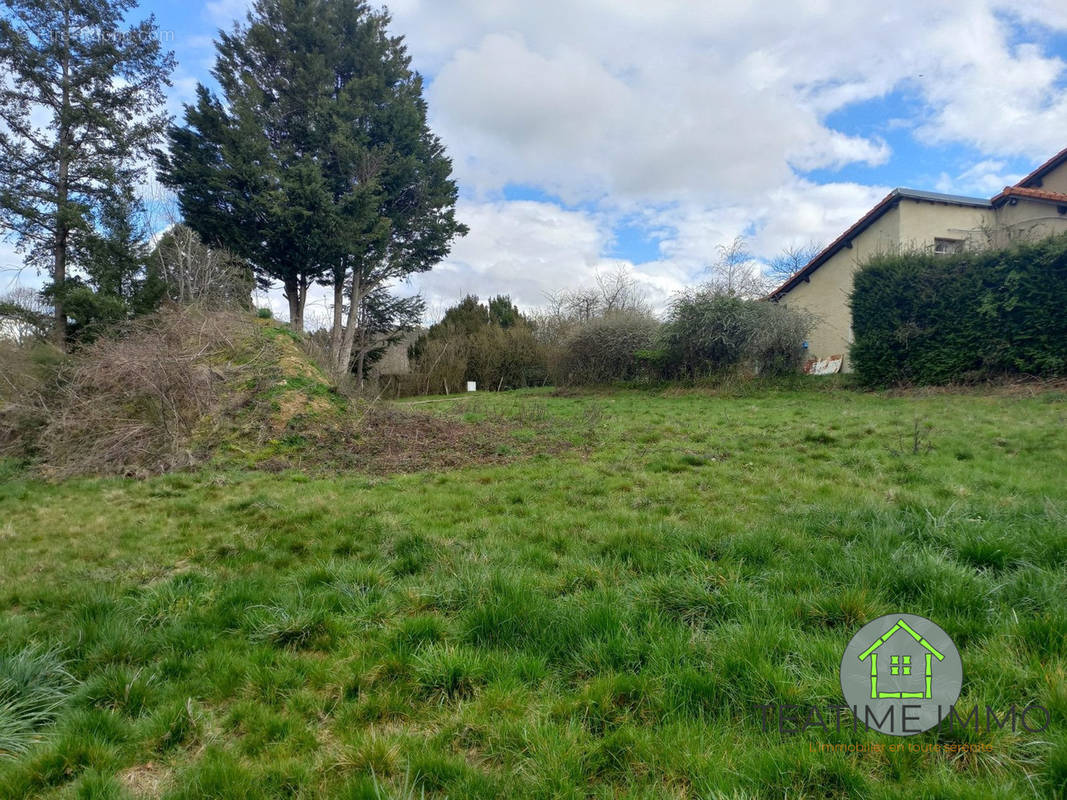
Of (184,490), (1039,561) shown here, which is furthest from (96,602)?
(1039,561)

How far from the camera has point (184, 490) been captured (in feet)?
20.1

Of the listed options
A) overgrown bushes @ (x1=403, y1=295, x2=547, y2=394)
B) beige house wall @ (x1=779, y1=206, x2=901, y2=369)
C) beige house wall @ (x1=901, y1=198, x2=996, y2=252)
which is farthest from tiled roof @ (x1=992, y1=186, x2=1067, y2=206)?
overgrown bushes @ (x1=403, y1=295, x2=547, y2=394)

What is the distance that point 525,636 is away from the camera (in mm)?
2393

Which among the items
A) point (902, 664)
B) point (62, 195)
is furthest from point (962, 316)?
point (62, 195)

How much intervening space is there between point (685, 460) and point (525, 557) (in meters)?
3.39

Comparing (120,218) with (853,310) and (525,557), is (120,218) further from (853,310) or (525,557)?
(853,310)

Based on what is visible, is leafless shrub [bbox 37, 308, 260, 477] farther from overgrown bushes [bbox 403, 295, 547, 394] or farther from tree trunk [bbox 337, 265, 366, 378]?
overgrown bushes [bbox 403, 295, 547, 394]

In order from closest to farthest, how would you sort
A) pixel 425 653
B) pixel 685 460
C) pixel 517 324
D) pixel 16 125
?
pixel 425 653, pixel 685 460, pixel 16 125, pixel 517 324

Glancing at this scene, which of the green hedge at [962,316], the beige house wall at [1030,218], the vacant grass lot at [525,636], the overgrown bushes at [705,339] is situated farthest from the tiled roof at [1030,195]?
the vacant grass lot at [525,636]

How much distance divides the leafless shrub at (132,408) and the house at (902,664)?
336 inches

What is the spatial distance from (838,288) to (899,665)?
2102 cm

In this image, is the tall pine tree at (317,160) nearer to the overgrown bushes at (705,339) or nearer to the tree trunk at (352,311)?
the tree trunk at (352,311)

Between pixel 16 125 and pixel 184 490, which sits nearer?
pixel 184 490

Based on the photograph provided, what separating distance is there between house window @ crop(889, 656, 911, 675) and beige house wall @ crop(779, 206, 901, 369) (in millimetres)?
16937
